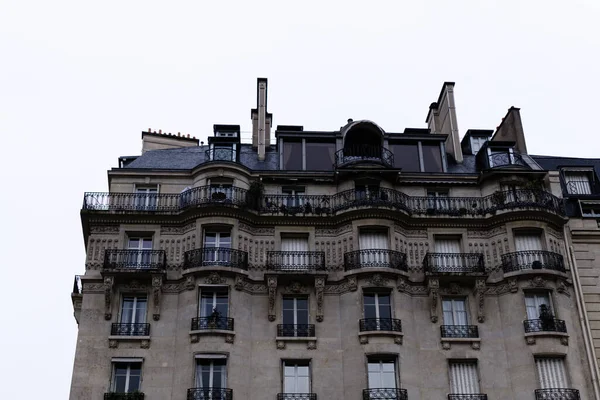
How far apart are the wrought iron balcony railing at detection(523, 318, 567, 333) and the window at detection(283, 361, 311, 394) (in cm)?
718

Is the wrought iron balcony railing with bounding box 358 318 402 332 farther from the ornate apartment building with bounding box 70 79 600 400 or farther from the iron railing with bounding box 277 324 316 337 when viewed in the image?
the iron railing with bounding box 277 324 316 337

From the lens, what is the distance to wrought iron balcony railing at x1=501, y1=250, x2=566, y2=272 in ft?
87.0

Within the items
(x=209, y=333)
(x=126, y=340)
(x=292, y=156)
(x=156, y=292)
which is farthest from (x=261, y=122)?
(x=126, y=340)

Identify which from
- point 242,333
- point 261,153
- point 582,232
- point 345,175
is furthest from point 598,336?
point 261,153

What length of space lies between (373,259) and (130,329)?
818 cm

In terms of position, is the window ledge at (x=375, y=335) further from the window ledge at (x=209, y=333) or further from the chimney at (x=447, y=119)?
the chimney at (x=447, y=119)

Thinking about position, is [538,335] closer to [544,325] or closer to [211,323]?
[544,325]

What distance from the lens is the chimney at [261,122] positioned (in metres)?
31.0

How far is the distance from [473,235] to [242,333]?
8868mm

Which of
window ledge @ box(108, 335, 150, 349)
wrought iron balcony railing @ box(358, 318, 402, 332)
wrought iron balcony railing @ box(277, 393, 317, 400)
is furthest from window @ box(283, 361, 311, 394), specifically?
window ledge @ box(108, 335, 150, 349)

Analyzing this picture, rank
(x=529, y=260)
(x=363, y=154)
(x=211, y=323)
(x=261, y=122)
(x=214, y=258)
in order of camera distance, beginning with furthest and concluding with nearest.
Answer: (x=261, y=122), (x=363, y=154), (x=529, y=260), (x=214, y=258), (x=211, y=323)

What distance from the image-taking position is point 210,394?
23641 millimetres

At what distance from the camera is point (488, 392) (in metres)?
24.8

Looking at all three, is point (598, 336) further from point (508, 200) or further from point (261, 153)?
point (261, 153)
